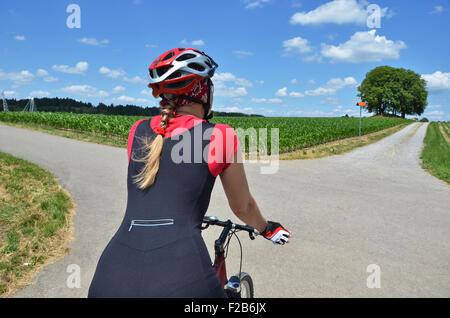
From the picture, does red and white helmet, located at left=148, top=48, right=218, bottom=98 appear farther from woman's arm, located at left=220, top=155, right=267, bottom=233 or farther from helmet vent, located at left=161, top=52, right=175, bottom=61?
woman's arm, located at left=220, top=155, right=267, bottom=233

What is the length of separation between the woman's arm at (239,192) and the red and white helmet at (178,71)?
49 centimetres

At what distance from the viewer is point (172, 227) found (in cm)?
138

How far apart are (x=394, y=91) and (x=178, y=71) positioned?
344 feet

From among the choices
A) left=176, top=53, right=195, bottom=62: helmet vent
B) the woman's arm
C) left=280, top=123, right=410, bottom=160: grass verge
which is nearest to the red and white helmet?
left=176, top=53, right=195, bottom=62: helmet vent

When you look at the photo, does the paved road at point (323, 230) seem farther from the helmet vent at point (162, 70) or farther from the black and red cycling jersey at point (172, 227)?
the helmet vent at point (162, 70)

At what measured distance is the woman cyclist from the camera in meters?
1.32

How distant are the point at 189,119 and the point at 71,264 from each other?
3219 millimetres

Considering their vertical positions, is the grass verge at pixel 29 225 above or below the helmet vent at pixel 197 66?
below

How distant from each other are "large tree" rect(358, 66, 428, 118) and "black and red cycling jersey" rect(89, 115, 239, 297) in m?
101

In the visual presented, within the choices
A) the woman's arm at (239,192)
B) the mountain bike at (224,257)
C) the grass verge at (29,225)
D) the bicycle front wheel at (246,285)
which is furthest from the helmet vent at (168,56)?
the grass verge at (29,225)

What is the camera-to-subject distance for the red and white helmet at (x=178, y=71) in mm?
1608
